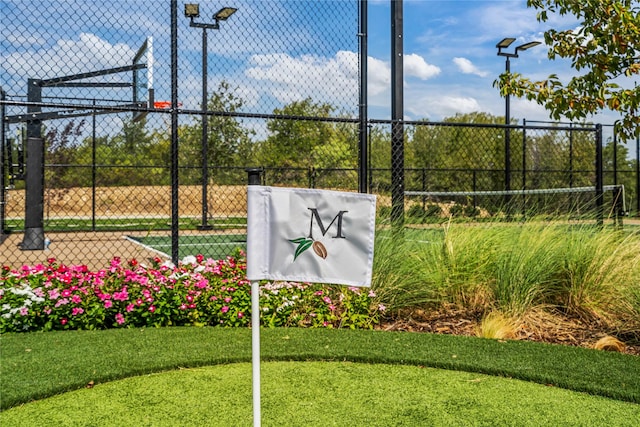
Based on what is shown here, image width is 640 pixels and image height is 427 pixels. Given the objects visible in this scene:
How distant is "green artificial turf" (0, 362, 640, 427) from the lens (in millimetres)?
3359

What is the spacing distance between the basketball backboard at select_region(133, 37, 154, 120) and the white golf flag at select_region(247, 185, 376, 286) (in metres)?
7.08

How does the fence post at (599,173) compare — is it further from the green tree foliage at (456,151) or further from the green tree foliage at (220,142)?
Answer: the green tree foliage at (456,151)

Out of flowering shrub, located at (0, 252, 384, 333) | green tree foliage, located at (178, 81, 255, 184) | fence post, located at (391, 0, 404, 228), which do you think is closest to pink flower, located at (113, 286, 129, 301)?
flowering shrub, located at (0, 252, 384, 333)

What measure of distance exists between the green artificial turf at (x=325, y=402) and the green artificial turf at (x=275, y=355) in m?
0.14

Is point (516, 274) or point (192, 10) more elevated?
point (192, 10)

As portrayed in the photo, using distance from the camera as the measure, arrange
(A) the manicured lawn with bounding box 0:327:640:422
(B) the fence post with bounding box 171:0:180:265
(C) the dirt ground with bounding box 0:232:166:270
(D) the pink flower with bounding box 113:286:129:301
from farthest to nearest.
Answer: (C) the dirt ground with bounding box 0:232:166:270 → (B) the fence post with bounding box 171:0:180:265 → (D) the pink flower with bounding box 113:286:129:301 → (A) the manicured lawn with bounding box 0:327:640:422

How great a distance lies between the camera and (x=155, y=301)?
5637 millimetres

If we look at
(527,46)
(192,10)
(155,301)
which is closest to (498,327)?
(155,301)

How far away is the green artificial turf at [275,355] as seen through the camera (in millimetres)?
4031

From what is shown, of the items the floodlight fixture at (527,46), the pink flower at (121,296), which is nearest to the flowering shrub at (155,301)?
the pink flower at (121,296)

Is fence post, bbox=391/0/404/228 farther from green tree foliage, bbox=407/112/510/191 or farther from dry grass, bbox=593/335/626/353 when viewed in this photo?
green tree foliage, bbox=407/112/510/191

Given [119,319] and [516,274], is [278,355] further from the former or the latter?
[516,274]

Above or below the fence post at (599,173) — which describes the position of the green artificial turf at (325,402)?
below

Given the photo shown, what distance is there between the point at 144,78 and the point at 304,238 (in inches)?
370
